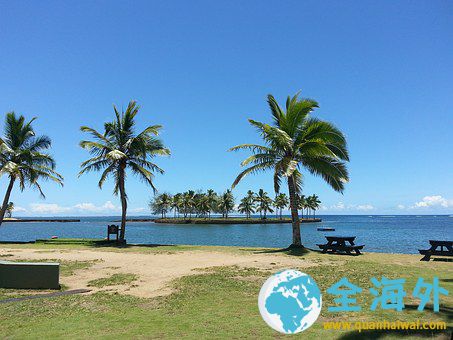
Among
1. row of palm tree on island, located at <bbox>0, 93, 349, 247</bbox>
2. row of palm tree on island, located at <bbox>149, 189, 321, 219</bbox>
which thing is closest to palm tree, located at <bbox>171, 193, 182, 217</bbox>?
row of palm tree on island, located at <bbox>149, 189, 321, 219</bbox>

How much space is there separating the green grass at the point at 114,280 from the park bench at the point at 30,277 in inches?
42.5

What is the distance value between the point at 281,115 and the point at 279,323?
1639 centimetres

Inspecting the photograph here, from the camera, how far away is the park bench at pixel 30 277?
9891mm

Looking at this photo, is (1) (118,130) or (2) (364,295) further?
(1) (118,130)

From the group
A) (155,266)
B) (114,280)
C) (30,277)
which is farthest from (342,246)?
(30,277)

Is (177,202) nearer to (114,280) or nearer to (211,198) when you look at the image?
(211,198)

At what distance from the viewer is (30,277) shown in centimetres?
993

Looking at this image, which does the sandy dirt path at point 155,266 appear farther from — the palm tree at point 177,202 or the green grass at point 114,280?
the palm tree at point 177,202

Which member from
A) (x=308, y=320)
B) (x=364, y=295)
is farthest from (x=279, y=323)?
(x=364, y=295)

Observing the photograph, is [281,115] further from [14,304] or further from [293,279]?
[14,304]

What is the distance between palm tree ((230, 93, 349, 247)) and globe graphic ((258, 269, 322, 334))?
1263cm

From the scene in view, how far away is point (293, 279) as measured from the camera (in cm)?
740

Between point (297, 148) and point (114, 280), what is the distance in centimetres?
1295

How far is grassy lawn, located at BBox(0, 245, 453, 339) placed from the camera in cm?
590
